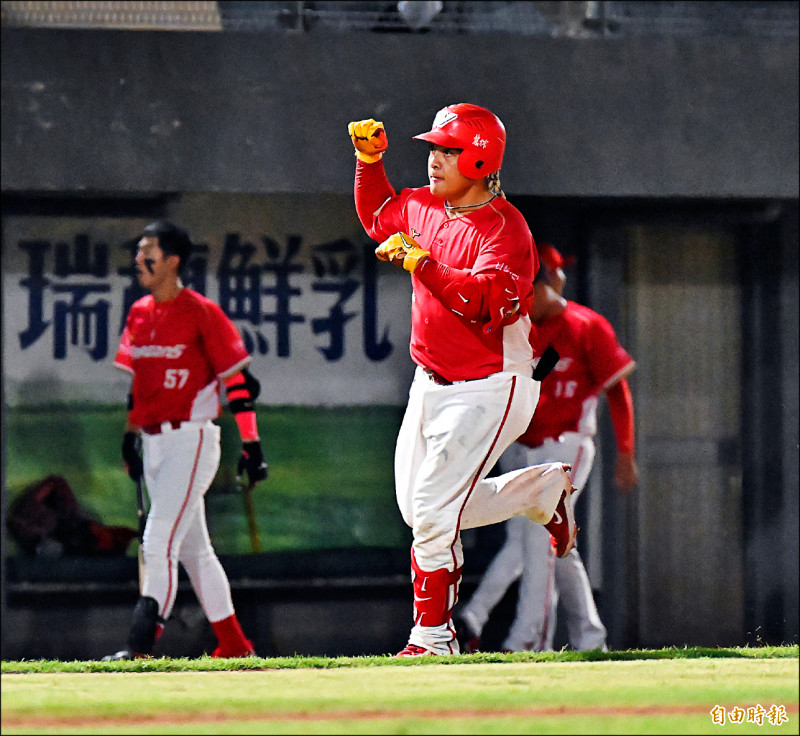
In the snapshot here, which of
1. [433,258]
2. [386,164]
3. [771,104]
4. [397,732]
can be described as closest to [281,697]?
[397,732]

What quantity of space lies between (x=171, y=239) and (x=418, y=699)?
4902 mm

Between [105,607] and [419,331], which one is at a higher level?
[419,331]

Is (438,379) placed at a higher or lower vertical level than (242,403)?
higher

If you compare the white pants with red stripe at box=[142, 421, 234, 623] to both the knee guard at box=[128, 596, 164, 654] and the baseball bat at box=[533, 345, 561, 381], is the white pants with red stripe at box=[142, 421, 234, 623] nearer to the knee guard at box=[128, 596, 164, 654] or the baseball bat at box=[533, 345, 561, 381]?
the knee guard at box=[128, 596, 164, 654]

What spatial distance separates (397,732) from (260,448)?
487 centimetres

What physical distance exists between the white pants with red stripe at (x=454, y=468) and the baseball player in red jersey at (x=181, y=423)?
8.60 feet

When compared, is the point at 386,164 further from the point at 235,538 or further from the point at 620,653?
the point at 620,653

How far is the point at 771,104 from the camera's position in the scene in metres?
9.28

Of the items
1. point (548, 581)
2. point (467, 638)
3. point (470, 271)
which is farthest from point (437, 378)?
point (467, 638)

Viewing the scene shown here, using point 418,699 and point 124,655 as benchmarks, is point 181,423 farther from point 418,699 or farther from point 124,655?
point 418,699

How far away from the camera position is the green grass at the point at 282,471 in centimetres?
933

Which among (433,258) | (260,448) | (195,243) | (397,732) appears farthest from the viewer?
(195,243)

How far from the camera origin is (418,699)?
4383 mm

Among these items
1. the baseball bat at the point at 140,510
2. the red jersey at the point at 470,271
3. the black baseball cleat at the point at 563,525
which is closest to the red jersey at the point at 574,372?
the baseball bat at the point at 140,510
